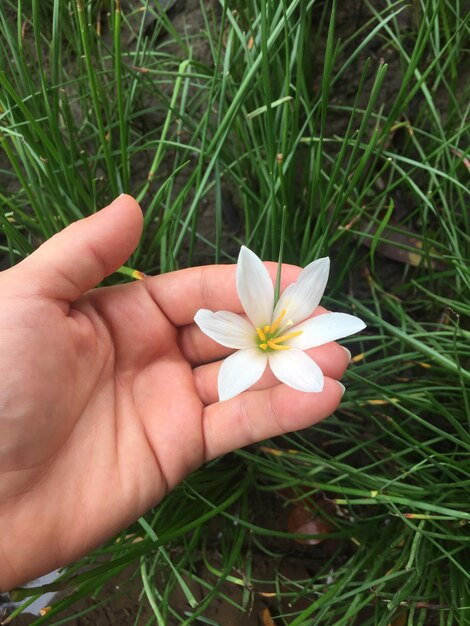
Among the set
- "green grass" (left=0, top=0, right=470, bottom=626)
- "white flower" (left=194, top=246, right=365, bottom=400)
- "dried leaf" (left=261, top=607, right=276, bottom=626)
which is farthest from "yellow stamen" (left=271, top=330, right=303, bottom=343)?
"dried leaf" (left=261, top=607, right=276, bottom=626)

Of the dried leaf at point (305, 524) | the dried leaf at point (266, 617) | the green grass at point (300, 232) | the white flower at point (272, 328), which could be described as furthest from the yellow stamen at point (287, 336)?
the dried leaf at point (266, 617)

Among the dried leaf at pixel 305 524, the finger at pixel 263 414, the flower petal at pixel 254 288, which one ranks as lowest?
the dried leaf at pixel 305 524

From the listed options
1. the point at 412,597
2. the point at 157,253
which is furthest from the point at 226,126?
the point at 412,597

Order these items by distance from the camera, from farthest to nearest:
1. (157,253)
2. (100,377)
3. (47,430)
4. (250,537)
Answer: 1. (157,253)
2. (250,537)
3. (100,377)
4. (47,430)

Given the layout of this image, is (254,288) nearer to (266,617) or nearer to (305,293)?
(305,293)

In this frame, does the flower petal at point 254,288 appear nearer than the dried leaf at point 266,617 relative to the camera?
Yes

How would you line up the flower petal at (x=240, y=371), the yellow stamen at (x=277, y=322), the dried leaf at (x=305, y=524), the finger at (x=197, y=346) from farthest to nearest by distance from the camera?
the dried leaf at (x=305, y=524) → the finger at (x=197, y=346) → the yellow stamen at (x=277, y=322) → the flower petal at (x=240, y=371)

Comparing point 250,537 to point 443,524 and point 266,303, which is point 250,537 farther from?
point 266,303

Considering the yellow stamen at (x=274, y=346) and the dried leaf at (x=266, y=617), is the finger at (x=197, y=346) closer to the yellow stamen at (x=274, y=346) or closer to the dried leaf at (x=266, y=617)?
the yellow stamen at (x=274, y=346)
